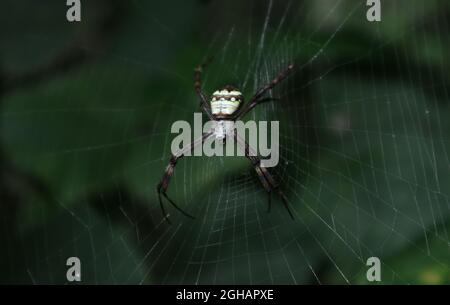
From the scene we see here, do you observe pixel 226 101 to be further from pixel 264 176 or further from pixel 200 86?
pixel 264 176

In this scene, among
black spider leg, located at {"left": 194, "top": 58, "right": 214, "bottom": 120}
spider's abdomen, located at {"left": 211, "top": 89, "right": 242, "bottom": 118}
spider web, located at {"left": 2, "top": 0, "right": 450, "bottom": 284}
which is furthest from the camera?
black spider leg, located at {"left": 194, "top": 58, "right": 214, "bottom": 120}

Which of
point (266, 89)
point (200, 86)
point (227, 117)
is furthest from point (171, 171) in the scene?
point (266, 89)

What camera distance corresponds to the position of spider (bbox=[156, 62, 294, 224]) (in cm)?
446

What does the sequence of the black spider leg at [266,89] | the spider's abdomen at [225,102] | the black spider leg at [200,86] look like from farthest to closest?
the black spider leg at [200,86] → the black spider leg at [266,89] → the spider's abdomen at [225,102]

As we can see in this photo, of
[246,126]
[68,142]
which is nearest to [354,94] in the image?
[246,126]

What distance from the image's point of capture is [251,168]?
15.3 ft

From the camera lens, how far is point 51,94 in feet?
15.6

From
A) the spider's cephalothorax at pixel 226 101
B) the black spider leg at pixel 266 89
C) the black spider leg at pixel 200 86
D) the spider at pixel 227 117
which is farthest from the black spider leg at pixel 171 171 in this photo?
the black spider leg at pixel 266 89

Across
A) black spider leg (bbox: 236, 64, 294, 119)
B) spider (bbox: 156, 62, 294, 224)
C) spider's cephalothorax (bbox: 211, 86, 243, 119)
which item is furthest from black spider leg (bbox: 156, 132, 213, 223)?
black spider leg (bbox: 236, 64, 294, 119)

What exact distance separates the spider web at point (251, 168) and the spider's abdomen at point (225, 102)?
0.30 meters

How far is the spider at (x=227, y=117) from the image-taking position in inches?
175

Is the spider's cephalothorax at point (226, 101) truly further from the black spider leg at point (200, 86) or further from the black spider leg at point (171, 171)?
the black spider leg at point (171, 171)

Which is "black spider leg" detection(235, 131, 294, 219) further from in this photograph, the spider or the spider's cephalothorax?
the spider's cephalothorax

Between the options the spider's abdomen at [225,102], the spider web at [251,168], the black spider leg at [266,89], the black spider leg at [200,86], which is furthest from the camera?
the black spider leg at [200,86]
